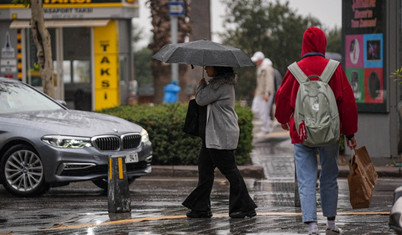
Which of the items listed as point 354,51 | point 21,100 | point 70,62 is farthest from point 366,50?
point 70,62

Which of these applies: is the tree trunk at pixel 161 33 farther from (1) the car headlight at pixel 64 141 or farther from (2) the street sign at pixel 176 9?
(1) the car headlight at pixel 64 141

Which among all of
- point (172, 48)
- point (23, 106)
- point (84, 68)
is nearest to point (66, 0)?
point (84, 68)

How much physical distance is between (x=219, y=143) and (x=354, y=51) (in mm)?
7337

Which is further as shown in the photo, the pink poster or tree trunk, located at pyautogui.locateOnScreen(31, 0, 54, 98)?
the pink poster

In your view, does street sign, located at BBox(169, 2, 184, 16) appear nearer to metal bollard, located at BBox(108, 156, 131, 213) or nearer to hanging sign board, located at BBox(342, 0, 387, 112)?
hanging sign board, located at BBox(342, 0, 387, 112)

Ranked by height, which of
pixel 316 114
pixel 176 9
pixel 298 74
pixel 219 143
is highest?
pixel 176 9

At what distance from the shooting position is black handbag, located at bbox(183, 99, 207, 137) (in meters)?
9.32

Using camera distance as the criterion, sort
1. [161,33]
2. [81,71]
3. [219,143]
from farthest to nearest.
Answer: [81,71] → [161,33] → [219,143]

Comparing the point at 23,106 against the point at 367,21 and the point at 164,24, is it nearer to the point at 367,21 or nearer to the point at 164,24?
the point at 367,21

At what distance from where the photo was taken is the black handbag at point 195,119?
9.32 metres

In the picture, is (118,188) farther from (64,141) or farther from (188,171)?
(188,171)

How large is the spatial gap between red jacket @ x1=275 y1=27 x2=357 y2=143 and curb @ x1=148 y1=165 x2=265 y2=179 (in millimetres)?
6397

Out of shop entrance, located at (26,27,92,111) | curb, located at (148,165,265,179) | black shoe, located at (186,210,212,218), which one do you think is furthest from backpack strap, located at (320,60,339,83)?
shop entrance, located at (26,27,92,111)

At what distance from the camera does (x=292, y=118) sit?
8.00 meters
